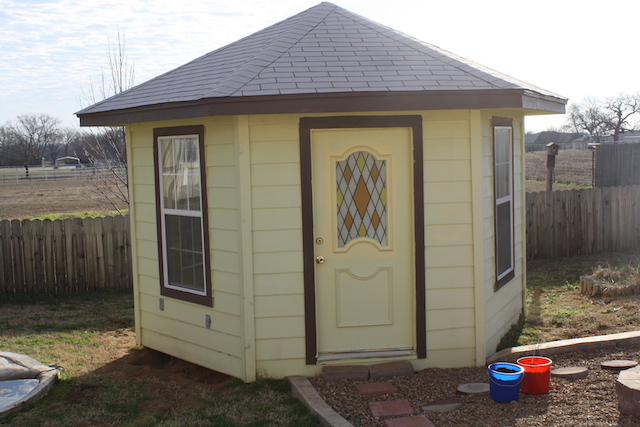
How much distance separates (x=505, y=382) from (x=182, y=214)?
354 centimetres

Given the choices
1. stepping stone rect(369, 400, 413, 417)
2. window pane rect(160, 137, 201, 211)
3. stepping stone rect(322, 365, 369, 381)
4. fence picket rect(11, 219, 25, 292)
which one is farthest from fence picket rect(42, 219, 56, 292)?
stepping stone rect(369, 400, 413, 417)

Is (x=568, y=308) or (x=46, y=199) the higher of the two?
(x=46, y=199)

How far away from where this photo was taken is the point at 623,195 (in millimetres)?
12836

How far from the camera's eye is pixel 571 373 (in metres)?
5.44

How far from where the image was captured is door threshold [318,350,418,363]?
5.91 meters

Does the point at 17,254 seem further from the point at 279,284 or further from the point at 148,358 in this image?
the point at 279,284

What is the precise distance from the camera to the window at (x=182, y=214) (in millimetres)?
6168

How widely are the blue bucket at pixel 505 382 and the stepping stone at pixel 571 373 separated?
710 millimetres

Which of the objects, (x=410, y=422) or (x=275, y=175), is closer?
(x=410, y=422)

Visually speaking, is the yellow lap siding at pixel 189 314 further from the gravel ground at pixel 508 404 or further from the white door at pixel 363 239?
the gravel ground at pixel 508 404

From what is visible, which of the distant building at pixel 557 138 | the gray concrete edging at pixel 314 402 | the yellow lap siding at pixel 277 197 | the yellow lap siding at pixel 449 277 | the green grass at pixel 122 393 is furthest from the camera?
the distant building at pixel 557 138

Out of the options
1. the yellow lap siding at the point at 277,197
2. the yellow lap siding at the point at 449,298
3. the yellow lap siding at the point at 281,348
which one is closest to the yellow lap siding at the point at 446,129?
the yellow lap siding at the point at 277,197

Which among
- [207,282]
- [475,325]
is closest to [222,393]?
[207,282]

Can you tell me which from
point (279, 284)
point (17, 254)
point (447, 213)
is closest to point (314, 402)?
point (279, 284)
